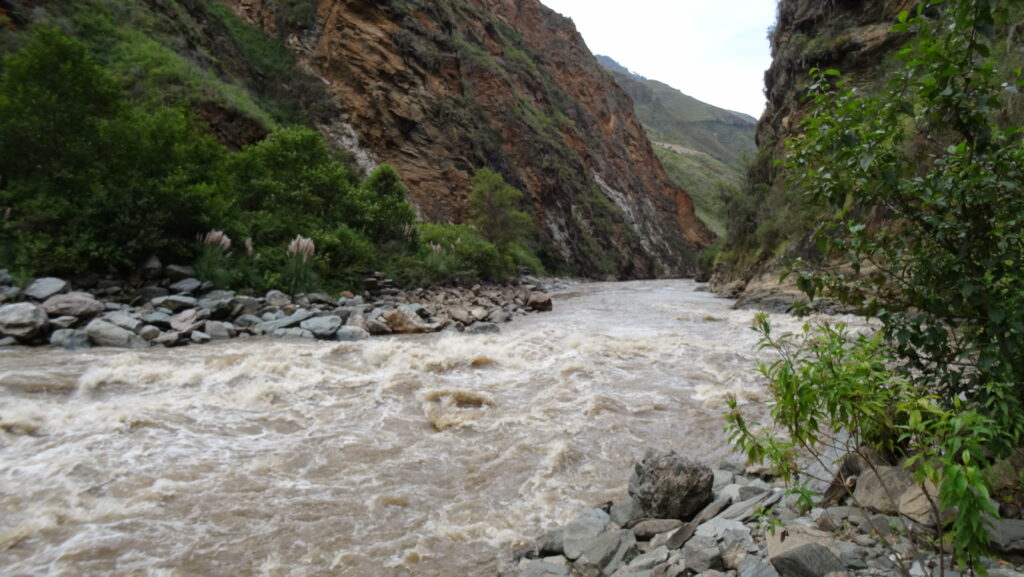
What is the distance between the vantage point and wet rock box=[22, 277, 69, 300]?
7945mm

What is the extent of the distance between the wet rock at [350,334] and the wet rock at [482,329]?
245 cm

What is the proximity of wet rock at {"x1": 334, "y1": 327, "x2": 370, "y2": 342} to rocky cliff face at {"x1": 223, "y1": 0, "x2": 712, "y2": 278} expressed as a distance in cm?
2098

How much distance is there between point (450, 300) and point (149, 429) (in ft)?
34.6

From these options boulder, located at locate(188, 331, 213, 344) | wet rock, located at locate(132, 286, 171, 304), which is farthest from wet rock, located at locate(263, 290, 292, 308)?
boulder, located at locate(188, 331, 213, 344)

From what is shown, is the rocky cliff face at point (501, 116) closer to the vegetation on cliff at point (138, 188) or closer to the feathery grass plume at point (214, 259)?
the vegetation on cliff at point (138, 188)

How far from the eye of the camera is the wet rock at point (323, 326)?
9.24m

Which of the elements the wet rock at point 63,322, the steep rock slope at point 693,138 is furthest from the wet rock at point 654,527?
the steep rock slope at point 693,138

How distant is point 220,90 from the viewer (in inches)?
783

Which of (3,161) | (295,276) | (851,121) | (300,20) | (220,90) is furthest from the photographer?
(300,20)

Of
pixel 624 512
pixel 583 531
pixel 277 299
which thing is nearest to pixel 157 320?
pixel 277 299

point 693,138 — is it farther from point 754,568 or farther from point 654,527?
point 754,568

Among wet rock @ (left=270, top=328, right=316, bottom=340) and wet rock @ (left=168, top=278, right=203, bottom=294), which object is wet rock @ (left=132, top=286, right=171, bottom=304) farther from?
wet rock @ (left=270, top=328, right=316, bottom=340)

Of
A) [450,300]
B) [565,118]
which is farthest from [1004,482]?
[565,118]

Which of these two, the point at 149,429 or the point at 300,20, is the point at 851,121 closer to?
the point at 149,429
